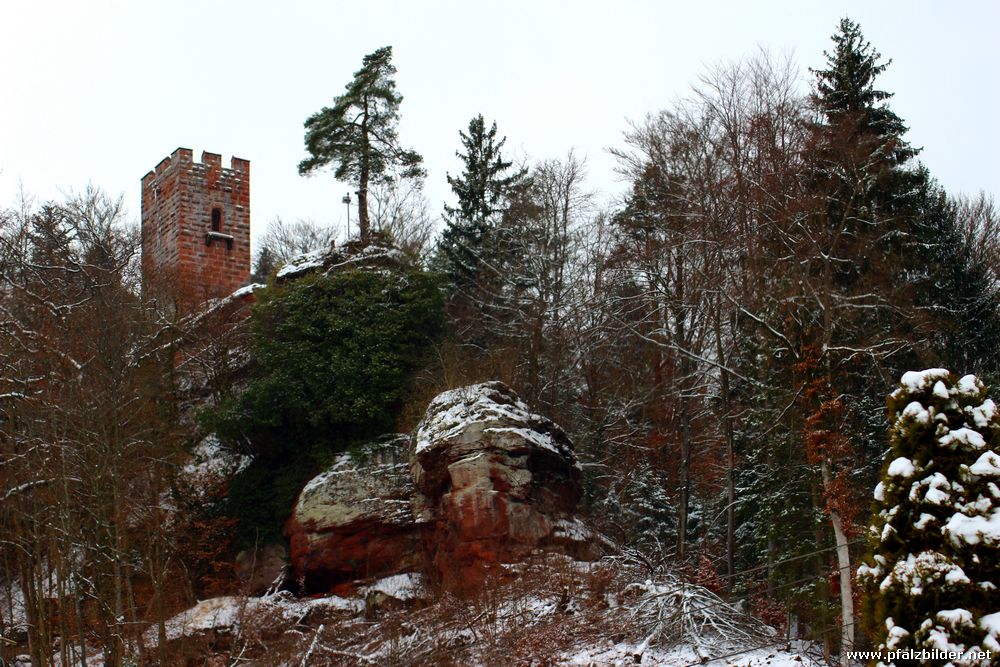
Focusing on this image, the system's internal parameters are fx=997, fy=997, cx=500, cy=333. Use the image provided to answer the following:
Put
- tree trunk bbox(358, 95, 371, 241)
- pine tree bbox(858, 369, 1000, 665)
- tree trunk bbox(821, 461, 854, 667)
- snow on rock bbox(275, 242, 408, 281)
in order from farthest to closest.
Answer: tree trunk bbox(358, 95, 371, 241) → snow on rock bbox(275, 242, 408, 281) → tree trunk bbox(821, 461, 854, 667) → pine tree bbox(858, 369, 1000, 665)

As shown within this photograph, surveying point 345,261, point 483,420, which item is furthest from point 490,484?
point 345,261

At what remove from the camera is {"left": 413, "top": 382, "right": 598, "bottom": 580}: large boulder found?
1600cm

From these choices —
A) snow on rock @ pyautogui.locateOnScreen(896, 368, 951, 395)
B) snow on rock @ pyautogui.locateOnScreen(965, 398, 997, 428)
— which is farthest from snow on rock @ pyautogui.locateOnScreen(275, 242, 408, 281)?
snow on rock @ pyautogui.locateOnScreen(965, 398, 997, 428)

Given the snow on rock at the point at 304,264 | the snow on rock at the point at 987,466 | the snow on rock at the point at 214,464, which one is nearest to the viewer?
the snow on rock at the point at 987,466

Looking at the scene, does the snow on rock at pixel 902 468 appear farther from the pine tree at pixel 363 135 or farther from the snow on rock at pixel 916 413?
the pine tree at pixel 363 135

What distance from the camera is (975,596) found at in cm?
733

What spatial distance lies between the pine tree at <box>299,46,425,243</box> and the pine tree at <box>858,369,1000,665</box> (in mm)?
22952

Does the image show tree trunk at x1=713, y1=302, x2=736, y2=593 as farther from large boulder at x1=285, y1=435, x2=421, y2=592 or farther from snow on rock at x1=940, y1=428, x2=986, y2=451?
snow on rock at x1=940, y1=428, x2=986, y2=451

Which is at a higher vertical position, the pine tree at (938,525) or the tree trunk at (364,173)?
the tree trunk at (364,173)

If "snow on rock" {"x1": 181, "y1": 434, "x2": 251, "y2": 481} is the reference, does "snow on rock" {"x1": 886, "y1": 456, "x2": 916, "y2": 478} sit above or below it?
below

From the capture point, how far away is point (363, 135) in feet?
98.5

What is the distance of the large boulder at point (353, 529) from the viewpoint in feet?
57.2

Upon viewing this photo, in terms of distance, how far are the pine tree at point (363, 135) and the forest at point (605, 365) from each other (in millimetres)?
5234

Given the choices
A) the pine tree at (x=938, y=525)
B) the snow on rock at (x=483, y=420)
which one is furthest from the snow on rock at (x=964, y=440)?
the snow on rock at (x=483, y=420)
